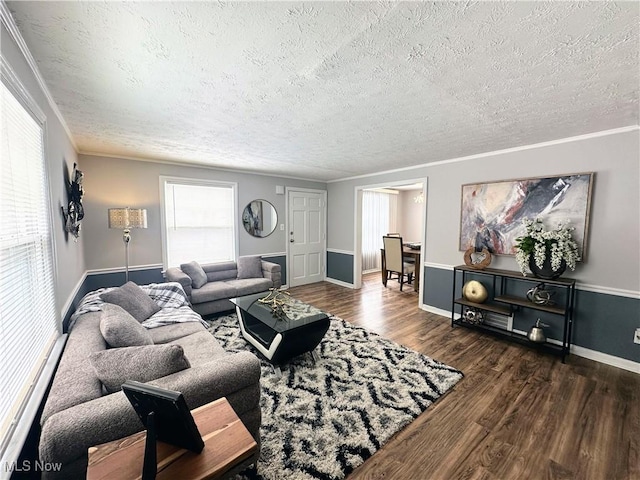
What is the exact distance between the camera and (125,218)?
340cm

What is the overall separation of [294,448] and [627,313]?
3.28 metres

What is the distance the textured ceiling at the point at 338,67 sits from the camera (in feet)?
3.65

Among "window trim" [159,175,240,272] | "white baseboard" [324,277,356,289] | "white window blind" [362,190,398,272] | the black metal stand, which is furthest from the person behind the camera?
"white window blind" [362,190,398,272]

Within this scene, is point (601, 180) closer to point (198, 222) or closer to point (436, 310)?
point (436, 310)

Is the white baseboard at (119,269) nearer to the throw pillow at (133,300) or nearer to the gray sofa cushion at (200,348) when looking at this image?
the throw pillow at (133,300)

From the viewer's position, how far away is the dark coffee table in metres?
2.37

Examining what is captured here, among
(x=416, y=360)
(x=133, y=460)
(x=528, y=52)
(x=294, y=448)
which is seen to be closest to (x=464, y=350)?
(x=416, y=360)

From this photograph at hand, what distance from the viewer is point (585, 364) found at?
2.64 m

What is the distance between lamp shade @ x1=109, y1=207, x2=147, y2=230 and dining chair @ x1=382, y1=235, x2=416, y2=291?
4.21 metres

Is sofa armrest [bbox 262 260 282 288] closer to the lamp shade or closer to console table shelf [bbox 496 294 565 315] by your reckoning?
the lamp shade

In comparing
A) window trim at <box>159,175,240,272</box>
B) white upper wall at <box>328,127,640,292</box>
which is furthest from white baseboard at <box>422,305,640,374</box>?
window trim at <box>159,175,240,272</box>

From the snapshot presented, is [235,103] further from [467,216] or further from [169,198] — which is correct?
[467,216]

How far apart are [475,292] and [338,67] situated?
3.07m

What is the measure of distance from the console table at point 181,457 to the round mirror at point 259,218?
4163 millimetres
